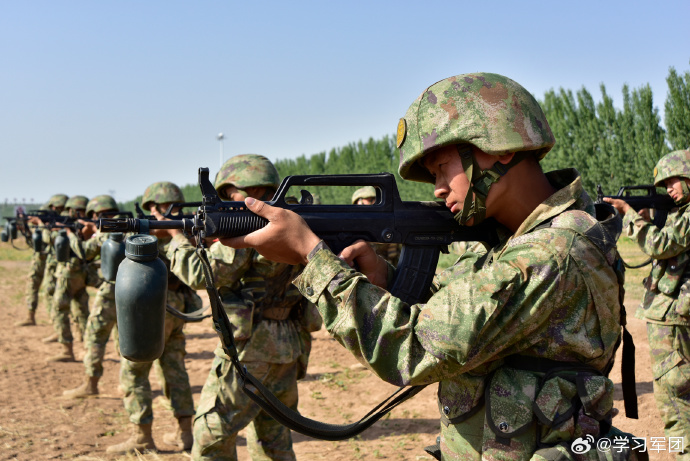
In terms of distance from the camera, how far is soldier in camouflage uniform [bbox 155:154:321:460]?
4125mm

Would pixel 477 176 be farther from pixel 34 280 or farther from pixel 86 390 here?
pixel 34 280

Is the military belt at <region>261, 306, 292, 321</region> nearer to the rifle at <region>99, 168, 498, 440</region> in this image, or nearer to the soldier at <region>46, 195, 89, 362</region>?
the rifle at <region>99, 168, 498, 440</region>

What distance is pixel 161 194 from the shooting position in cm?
720

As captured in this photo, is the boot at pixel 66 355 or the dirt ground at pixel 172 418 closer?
the dirt ground at pixel 172 418

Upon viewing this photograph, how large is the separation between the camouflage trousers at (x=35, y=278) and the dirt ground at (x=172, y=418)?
2.08 metres

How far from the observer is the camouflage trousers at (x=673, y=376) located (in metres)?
5.24

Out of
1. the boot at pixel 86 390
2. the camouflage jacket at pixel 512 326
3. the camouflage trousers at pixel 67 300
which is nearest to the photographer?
the camouflage jacket at pixel 512 326

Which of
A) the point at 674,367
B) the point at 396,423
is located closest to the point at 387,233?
the point at 674,367

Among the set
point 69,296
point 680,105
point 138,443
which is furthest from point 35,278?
point 680,105

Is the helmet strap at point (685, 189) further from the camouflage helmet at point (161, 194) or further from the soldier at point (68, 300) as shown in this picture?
the soldier at point (68, 300)

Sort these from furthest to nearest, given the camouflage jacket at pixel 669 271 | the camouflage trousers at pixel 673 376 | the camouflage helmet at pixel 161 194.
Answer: the camouflage helmet at pixel 161 194
the camouflage jacket at pixel 669 271
the camouflage trousers at pixel 673 376

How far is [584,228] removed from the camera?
1.97m

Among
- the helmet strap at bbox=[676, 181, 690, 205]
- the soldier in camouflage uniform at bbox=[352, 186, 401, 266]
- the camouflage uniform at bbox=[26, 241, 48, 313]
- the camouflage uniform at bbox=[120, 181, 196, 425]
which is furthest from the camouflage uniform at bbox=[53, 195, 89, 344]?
the helmet strap at bbox=[676, 181, 690, 205]

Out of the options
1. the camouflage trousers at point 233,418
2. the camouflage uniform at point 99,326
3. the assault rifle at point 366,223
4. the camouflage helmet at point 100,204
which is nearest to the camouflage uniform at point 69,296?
the camouflage helmet at point 100,204
